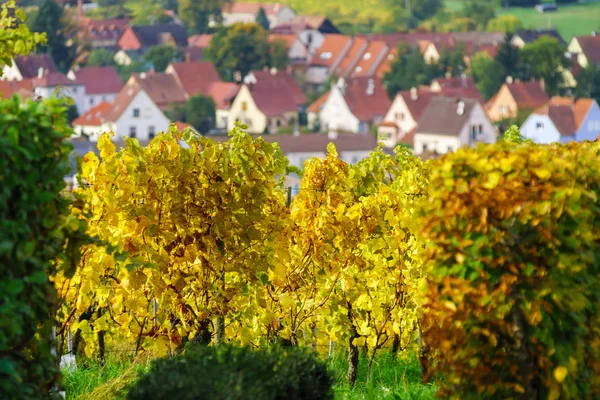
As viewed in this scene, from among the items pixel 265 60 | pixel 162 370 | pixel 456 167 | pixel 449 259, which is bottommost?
Result: pixel 162 370

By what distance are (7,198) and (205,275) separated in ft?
9.38

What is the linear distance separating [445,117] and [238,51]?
102ft

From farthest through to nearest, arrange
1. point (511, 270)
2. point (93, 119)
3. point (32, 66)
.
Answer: point (32, 66)
point (93, 119)
point (511, 270)

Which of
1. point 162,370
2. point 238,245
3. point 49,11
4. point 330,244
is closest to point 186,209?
point 238,245

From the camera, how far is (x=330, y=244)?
352 inches

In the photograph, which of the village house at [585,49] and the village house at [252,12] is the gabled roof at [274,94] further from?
the village house at [252,12]

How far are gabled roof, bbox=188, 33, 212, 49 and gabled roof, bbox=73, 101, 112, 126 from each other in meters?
31.4

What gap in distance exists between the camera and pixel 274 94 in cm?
9762

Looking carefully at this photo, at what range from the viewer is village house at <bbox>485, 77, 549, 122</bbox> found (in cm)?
8750

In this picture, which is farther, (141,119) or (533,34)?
(533,34)

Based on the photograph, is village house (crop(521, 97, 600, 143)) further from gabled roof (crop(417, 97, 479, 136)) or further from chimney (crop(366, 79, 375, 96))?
chimney (crop(366, 79, 375, 96))

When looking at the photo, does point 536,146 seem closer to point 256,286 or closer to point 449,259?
point 449,259

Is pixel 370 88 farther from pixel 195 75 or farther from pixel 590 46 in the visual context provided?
pixel 590 46

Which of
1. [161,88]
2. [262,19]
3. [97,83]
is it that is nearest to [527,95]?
[161,88]
